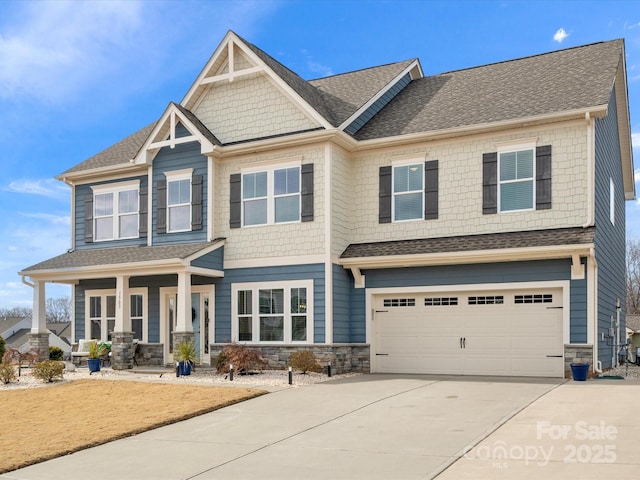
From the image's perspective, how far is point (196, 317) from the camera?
70.3 ft

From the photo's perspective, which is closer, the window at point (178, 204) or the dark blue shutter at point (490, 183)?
the dark blue shutter at point (490, 183)

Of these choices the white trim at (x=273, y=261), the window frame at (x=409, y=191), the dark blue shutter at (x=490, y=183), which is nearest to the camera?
the dark blue shutter at (x=490, y=183)

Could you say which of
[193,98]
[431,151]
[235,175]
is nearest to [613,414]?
[431,151]

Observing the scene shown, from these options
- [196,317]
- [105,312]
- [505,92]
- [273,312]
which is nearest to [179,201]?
[196,317]

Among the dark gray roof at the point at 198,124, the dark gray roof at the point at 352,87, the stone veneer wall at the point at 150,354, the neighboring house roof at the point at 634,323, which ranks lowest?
the neighboring house roof at the point at 634,323

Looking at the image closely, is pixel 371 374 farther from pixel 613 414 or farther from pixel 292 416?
pixel 613 414

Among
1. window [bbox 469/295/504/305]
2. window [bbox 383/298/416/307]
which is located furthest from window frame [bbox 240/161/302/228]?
window [bbox 469/295/504/305]

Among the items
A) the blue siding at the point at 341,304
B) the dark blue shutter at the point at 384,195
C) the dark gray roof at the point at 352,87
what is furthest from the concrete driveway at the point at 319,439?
the dark gray roof at the point at 352,87

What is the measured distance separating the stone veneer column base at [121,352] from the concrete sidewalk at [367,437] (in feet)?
23.6

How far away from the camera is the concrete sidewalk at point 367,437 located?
857cm

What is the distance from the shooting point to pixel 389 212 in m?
19.7

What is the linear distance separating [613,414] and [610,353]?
9717 millimetres

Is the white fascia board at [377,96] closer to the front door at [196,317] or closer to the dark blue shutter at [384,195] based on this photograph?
the dark blue shutter at [384,195]

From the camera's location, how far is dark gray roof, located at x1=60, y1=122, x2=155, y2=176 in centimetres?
2350
